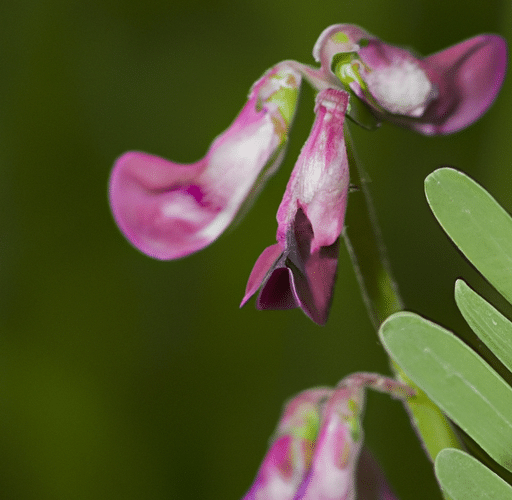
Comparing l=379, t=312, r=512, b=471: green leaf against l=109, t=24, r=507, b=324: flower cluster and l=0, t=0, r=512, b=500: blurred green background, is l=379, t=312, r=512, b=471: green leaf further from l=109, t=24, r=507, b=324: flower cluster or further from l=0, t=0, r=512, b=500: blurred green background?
l=0, t=0, r=512, b=500: blurred green background

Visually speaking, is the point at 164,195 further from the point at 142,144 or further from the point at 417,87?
the point at 142,144

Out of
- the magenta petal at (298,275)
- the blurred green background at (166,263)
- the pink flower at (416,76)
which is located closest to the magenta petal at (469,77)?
the pink flower at (416,76)

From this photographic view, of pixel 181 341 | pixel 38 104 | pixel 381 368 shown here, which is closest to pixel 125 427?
pixel 181 341

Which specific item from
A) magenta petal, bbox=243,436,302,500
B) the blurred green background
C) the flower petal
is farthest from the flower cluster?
the blurred green background

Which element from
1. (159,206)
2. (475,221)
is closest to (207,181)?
(159,206)

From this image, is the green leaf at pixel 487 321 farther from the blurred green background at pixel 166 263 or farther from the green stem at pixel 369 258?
the blurred green background at pixel 166 263

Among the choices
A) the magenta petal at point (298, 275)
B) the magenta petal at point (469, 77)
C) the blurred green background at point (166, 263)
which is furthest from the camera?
the blurred green background at point (166, 263)

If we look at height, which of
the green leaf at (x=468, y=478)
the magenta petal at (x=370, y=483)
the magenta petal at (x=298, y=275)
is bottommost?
the magenta petal at (x=370, y=483)
